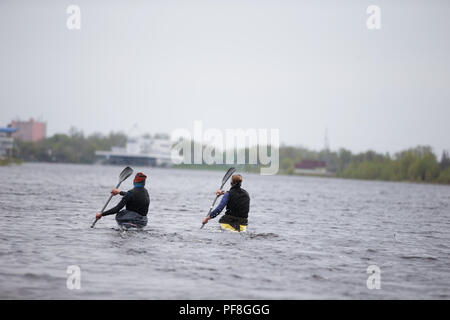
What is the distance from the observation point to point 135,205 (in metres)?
17.7

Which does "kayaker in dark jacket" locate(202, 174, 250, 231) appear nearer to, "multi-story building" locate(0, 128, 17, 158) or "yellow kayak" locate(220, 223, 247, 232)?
"yellow kayak" locate(220, 223, 247, 232)

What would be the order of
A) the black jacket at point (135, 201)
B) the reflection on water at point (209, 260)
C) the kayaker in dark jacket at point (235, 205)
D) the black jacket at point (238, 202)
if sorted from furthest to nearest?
the black jacket at point (238, 202) < the kayaker in dark jacket at point (235, 205) < the black jacket at point (135, 201) < the reflection on water at point (209, 260)

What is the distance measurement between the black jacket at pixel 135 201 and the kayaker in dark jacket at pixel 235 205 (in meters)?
2.19

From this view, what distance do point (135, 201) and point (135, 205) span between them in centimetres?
20

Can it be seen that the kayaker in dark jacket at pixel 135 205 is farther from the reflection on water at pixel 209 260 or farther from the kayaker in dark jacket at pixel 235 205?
the kayaker in dark jacket at pixel 235 205

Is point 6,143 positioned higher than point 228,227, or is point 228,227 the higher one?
point 6,143

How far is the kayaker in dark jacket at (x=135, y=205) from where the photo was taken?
17.4 meters

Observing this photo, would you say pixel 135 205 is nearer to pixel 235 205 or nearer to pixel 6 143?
pixel 235 205

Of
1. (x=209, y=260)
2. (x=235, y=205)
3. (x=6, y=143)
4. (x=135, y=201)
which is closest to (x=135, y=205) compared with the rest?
(x=135, y=201)

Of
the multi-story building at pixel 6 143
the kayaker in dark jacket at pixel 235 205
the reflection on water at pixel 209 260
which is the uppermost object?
the multi-story building at pixel 6 143

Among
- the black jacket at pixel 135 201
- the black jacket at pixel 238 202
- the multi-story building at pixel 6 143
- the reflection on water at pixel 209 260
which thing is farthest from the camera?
the multi-story building at pixel 6 143

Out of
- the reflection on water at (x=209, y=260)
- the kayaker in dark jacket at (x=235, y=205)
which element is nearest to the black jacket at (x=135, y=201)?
the reflection on water at (x=209, y=260)

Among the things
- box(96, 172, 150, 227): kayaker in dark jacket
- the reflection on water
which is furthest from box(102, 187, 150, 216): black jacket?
the reflection on water
